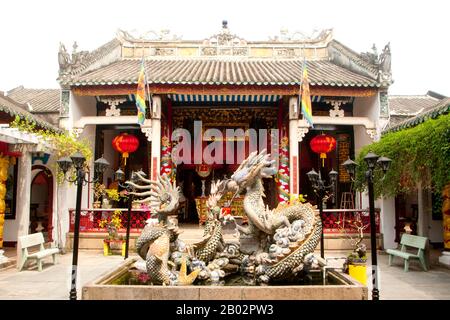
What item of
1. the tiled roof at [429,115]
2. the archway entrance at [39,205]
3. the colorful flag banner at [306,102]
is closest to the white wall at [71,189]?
the archway entrance at [39,205]

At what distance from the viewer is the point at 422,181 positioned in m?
8.08

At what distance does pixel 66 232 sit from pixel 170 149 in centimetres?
405

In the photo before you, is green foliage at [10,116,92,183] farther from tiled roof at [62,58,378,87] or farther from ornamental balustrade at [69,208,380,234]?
tiled roof at [62,58,378,87]

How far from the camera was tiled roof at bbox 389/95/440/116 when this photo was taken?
47.4ft

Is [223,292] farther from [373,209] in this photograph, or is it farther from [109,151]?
[109,151]

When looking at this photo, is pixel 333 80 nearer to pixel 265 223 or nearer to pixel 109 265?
pixel 265 223

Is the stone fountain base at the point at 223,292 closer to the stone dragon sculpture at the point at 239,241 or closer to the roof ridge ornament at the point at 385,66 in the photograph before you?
the stone dragon sculpture at the point at 239,241

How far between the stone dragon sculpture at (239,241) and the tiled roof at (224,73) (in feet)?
17.7

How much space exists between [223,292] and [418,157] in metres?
5.56

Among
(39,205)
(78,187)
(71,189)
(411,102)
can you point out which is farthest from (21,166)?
(411,102)

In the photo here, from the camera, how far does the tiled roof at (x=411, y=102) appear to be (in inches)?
569

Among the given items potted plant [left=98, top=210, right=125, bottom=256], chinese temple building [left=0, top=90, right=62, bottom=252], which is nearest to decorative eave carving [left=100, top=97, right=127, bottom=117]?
chinese temple building [left=0, top=90, right=62, bottom=252]

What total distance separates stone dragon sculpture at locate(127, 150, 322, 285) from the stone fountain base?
0.47m

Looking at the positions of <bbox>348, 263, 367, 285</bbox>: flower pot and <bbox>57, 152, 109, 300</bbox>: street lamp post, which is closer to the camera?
<bbox>57, 152, 109, 300</bbox>: street lamp post
